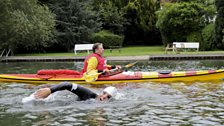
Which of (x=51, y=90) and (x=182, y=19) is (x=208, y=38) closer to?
(x=182, y=19)

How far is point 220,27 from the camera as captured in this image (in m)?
36.7

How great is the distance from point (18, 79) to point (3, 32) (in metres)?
18.9

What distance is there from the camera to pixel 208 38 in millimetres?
38781

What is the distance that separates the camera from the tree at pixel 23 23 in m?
34.3

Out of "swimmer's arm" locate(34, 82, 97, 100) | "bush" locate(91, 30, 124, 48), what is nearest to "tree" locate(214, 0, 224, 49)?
"bush" locate(91, 30, 124, 48)

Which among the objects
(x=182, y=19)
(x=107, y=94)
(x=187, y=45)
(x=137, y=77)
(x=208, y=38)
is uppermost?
(x=182, y=19)

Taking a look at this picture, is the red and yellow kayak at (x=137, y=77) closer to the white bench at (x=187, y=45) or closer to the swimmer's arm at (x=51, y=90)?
the swimmer's arm at (x=51, y=90)

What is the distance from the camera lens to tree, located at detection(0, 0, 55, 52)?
34312 millimetres

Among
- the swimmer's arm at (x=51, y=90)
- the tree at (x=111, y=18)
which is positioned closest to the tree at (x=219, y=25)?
the tree at (x=111, y=18)

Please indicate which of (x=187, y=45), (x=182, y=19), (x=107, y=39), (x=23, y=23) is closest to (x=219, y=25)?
(x=187, y=45)

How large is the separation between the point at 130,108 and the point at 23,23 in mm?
24191

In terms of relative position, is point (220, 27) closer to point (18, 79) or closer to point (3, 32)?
point (3, 32)

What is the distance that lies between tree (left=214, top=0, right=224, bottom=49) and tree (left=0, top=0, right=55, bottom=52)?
14.1 metres

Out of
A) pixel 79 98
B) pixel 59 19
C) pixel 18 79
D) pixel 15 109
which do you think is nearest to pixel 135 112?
pixel 79 98
